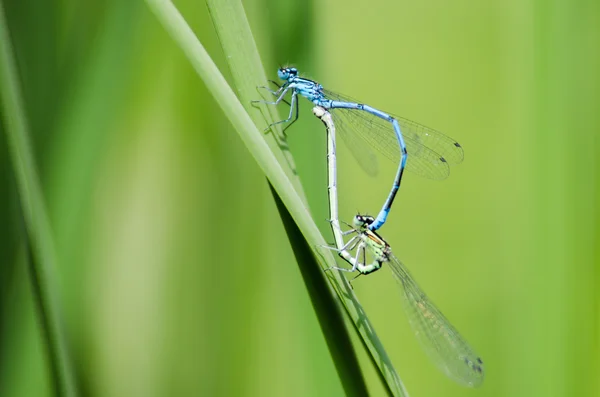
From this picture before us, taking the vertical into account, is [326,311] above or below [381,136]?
below

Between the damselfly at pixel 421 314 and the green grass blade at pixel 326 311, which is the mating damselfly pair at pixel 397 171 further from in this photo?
the green grass blade at pixel 326 311

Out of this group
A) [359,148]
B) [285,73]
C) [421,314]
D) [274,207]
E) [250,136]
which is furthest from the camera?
[359,148]

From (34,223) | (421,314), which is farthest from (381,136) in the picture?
(34,223)

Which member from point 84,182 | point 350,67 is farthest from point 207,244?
point 350,67

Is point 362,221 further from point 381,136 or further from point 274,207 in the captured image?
point 274,207

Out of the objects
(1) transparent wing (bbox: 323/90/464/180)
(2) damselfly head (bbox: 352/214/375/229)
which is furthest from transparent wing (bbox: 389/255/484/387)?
(1) transparent wing (bbox: 323/90/464/180)

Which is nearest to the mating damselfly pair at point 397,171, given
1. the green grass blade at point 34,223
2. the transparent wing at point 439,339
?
the transparent wing at point 439,339
